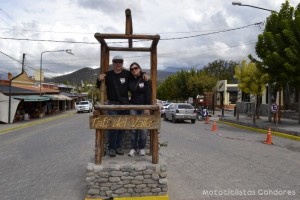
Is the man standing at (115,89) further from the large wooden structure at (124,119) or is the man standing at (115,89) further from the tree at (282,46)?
the tree at (282,46)

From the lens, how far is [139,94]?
24.2 ft

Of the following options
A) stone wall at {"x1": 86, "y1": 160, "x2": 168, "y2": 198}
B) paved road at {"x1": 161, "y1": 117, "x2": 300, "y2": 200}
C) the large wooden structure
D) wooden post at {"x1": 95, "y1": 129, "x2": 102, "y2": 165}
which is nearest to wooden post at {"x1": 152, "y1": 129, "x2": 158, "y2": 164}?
the large wooden structure

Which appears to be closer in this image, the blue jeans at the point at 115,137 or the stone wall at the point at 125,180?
the stone wall at the point at 125,180

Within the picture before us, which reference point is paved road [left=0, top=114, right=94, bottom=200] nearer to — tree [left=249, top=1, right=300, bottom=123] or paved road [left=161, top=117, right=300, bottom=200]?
paved road [left=161, top=117, right=300, bottom=200]

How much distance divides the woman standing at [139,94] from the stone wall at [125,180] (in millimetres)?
884

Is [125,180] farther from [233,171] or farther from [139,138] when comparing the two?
[233,171]

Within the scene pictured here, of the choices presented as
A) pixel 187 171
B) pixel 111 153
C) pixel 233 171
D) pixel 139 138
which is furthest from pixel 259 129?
pixel 111 153

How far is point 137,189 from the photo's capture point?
21.4 feet

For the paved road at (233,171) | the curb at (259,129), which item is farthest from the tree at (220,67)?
the paved road at (233,171)

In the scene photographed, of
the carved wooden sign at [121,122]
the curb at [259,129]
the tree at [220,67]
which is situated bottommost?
the curb at [259,129]

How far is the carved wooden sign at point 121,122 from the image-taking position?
6559mm

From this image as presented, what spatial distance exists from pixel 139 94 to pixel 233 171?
3524 millimetres

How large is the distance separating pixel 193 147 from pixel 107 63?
7.07 metres

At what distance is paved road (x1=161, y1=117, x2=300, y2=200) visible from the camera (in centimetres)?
730
